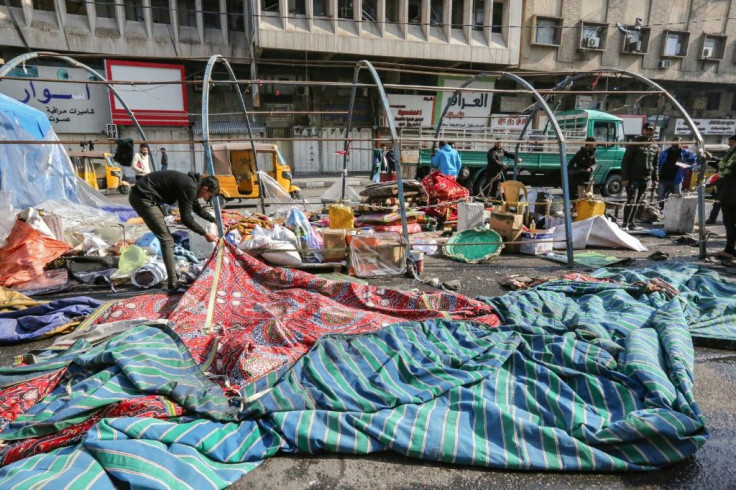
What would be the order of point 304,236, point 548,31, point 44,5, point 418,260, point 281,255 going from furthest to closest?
point 548,31 < point 44,5 < point 304,236 < point 418,260 < point 281,255

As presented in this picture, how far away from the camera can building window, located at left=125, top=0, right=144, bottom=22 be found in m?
19.5

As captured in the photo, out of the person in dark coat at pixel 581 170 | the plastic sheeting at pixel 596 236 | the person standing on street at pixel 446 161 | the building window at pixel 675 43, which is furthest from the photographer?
the building window at pixel 675 43

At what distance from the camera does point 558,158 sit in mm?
13594

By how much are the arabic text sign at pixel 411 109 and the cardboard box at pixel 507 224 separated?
1508 centimetres

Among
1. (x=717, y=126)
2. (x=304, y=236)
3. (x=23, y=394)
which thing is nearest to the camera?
(x=23, y=394)

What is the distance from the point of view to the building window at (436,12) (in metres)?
21.7

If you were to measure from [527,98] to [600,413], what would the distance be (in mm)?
24242

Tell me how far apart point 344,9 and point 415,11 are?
3512 mm

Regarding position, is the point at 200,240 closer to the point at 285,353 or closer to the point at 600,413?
the point at 285,353

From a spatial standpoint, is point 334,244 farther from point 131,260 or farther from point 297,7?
point 297,7

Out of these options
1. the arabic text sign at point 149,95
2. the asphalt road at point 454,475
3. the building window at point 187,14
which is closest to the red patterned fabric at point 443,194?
the asphalt road at point 454,475

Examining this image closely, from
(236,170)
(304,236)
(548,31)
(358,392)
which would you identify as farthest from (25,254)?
(548,31)

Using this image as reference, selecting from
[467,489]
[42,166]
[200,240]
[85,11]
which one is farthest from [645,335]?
[85,11]

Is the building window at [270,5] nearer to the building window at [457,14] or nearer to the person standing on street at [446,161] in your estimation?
the building window at [457,14]
